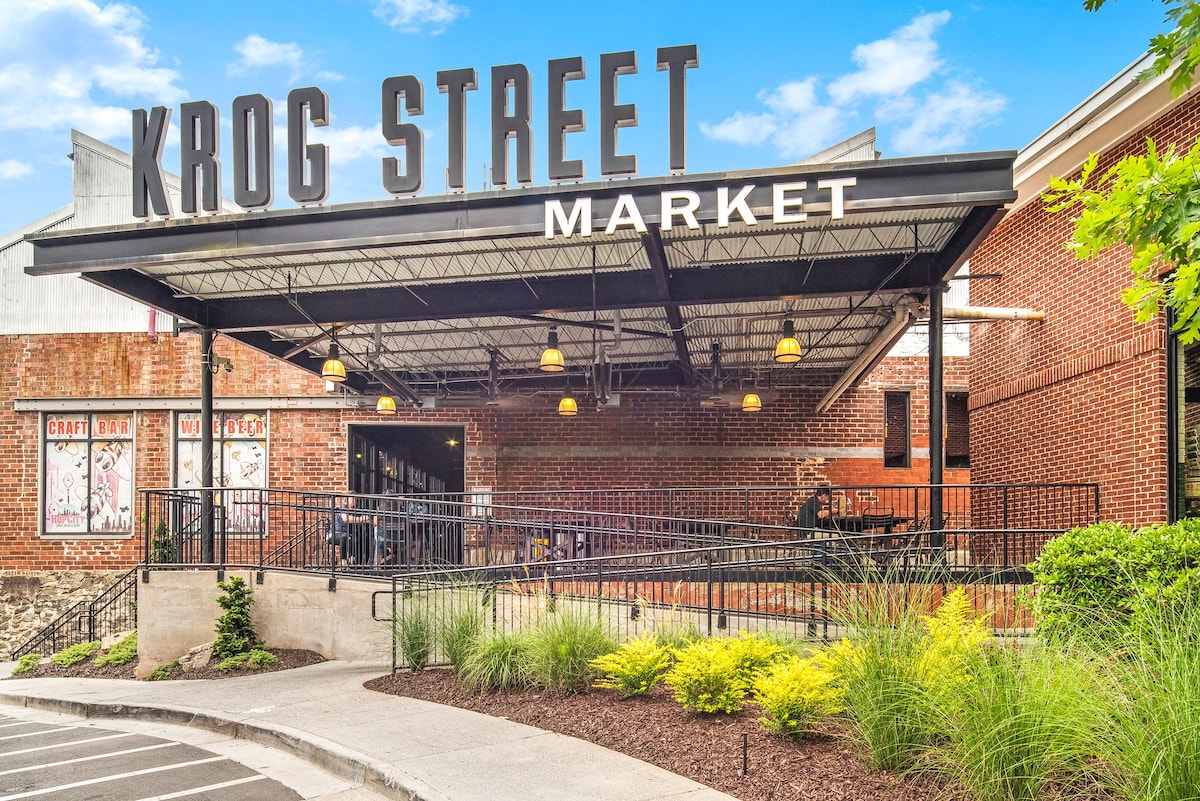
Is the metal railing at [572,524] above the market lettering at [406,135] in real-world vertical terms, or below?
below

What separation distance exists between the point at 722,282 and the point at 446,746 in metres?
8.18

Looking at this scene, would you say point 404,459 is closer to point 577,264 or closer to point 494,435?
point 494,435

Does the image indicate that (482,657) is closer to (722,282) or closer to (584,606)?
(584,606)

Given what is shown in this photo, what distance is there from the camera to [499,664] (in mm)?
8477

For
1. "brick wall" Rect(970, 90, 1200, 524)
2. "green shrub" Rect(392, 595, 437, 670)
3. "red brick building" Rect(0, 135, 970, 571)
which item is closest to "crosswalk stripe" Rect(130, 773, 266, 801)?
"green shrub" Rect(392, 595, 437, 670)

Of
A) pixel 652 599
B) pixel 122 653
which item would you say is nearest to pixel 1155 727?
pixel 652 599

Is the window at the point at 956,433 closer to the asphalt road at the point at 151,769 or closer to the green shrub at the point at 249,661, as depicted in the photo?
the green shrub at the point at 249,661

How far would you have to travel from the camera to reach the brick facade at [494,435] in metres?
20.8

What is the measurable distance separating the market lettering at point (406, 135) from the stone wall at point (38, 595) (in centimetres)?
1169

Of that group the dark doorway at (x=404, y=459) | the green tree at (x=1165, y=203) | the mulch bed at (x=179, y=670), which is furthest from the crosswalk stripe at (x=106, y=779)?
the dark doorway at (x=404, y=459)

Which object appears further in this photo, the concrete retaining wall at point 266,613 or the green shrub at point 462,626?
the concrete retaining wall at point 266,613

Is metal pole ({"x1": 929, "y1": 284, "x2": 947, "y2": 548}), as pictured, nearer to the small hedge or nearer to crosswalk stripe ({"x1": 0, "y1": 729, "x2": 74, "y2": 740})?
the small hedge

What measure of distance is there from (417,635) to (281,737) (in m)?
2.28

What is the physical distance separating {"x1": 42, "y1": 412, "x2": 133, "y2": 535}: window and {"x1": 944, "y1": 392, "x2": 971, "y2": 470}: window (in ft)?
60.0
